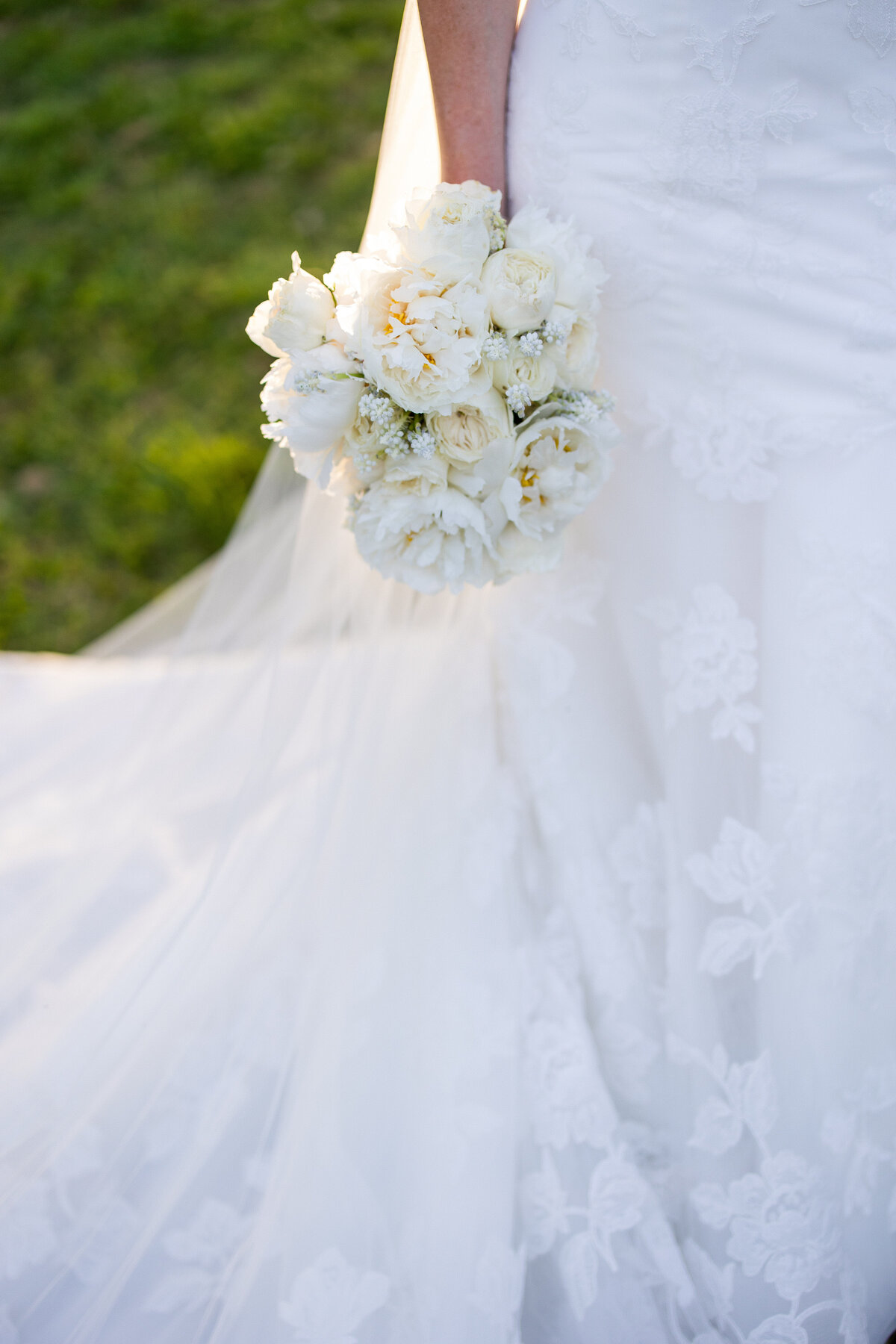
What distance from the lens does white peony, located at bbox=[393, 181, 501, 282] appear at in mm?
1102

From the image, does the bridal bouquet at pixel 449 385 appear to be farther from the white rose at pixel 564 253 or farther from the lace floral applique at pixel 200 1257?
the lace floral applique at pixel 200 1257

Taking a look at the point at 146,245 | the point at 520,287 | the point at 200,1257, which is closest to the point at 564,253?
the point at 520,287

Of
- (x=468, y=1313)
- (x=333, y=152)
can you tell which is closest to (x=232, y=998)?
(x=468, y=1313)

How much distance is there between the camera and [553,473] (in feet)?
3.85

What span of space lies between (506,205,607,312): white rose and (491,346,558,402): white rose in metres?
0.08

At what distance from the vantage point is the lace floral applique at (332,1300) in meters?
1.16

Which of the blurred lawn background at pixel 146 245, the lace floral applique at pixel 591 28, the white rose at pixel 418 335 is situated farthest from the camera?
the blurred lawn background at pixel 146 245

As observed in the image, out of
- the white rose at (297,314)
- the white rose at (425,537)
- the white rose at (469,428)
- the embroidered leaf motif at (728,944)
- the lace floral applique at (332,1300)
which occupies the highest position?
the white rose at (297,314)

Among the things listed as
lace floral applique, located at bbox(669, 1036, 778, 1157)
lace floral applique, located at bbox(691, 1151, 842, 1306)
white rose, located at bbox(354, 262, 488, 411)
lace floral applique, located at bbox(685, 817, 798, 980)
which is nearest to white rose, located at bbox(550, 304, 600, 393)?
white rose, located at bbox(354, 262, 488, 411)

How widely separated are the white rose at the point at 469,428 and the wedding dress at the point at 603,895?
262mm

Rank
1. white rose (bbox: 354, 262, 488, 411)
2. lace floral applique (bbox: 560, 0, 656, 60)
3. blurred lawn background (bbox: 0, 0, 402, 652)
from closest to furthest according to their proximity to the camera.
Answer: white rose (bbox: 354, 262, 488, 411) < lace floral applique (bbox: 560, 0, 656, 60) < blurred lawn background (bbox: 0, 0, 402, 652)

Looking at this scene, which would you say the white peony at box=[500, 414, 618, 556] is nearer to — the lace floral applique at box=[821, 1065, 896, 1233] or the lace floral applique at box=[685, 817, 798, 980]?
the lace floral applique at box=[685, 817, 798, 980]

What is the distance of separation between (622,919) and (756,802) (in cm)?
26

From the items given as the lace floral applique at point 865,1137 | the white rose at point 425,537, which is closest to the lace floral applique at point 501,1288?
the lace floral applique at point 865,1137
